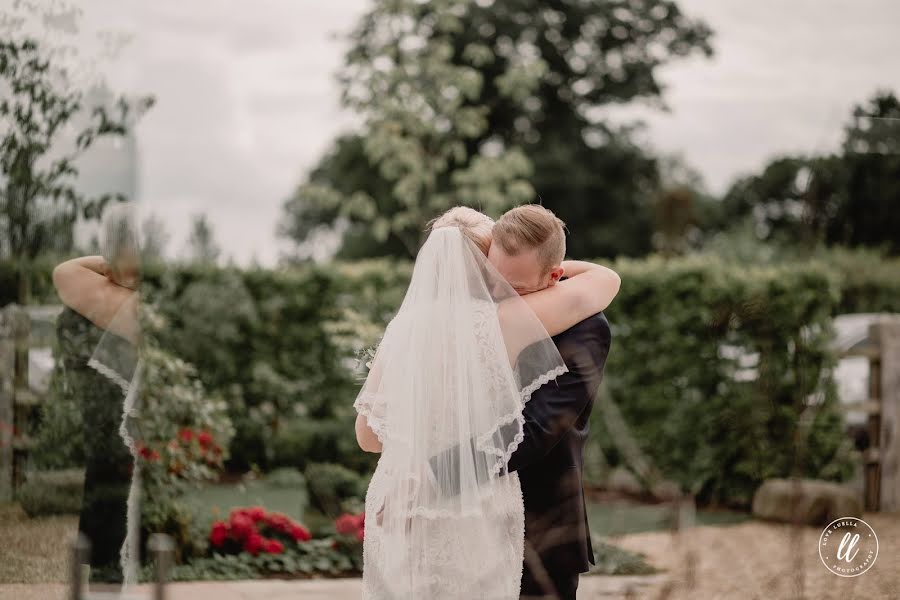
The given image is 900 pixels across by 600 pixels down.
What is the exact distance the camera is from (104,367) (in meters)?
4.18

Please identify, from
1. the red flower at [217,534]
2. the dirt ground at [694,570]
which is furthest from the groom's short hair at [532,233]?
the red flower at [217,534]

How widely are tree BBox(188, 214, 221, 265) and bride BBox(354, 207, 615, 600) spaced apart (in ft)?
Answer: 28.2

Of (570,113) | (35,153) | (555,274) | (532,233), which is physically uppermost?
(570,113)

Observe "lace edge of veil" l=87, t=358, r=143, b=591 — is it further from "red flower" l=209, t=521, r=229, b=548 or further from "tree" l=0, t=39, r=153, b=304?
"red flower" l=209, t=521, r=229, b=548

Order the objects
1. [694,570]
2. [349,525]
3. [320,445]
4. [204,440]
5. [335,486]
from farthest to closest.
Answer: [320,445] → [335,486] → [204,440] → [349,525] → [694,570]

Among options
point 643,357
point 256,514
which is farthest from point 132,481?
point 643,357

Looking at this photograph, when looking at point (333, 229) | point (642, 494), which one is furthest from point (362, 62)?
point (333, 229)

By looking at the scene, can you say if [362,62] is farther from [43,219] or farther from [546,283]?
[546,283]

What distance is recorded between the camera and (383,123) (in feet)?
37.1

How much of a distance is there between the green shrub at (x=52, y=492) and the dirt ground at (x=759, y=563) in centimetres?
265

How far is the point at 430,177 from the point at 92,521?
801cm

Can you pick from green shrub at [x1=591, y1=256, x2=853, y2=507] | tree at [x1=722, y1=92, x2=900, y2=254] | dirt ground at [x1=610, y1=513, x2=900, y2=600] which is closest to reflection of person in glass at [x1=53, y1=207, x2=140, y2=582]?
dirt ground at [x1=610, y1=513, x2=900, y2=600]

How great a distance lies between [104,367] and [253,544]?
6.28 feet

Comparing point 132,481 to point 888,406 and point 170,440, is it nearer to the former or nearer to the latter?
point 170,440
